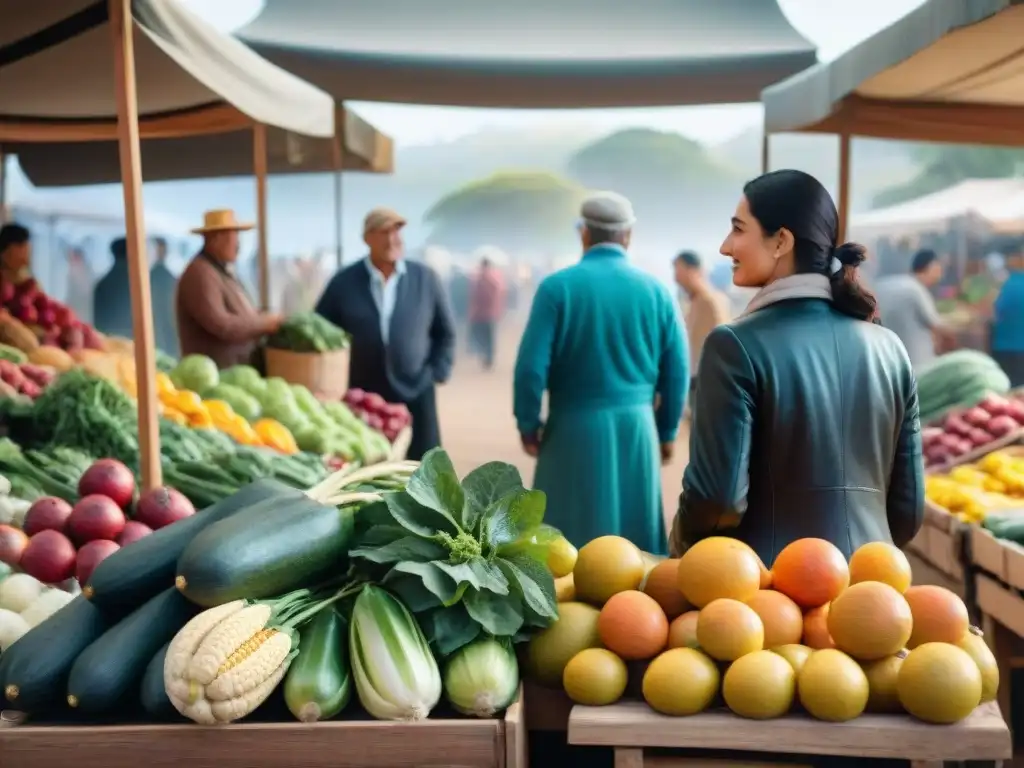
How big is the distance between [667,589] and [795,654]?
0.23 m

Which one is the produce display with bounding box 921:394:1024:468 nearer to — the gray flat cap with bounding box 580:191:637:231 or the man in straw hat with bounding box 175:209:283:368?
the gray flat cap with bounding box 580:191:637:231

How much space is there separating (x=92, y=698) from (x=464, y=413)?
15.4 meters

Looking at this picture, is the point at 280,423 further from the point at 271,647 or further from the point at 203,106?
the point at 271,647

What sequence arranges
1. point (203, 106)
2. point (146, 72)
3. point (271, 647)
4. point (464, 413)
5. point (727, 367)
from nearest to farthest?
1. point (271, 647)
2. point (727, 367)
3. point (146, 72)
4. point (203, 106)
5. point (464, 413)

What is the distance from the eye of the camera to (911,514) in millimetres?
2232

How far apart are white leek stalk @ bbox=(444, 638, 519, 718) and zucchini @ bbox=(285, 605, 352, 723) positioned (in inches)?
6.0

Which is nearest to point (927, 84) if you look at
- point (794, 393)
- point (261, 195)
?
point (794, 393)

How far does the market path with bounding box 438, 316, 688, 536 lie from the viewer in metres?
12.1

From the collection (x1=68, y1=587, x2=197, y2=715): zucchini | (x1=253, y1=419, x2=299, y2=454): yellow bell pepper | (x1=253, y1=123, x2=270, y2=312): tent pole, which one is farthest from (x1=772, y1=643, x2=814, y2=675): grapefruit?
(x1=253, y1=123, x2=270, y2=312): tent pole

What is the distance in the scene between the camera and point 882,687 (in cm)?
155

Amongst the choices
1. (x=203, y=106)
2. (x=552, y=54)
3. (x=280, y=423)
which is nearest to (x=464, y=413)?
(x=552, y=54)

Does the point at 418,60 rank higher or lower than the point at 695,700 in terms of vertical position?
higher

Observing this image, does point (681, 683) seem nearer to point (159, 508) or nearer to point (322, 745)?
point (322, 745)

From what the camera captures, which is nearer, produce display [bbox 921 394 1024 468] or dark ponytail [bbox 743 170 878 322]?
dark ponytail [bbox 743 170 878 322]
